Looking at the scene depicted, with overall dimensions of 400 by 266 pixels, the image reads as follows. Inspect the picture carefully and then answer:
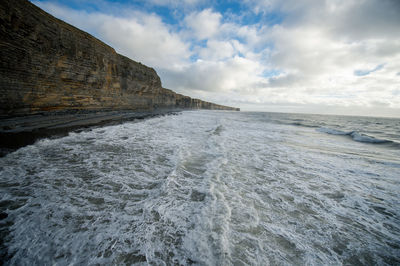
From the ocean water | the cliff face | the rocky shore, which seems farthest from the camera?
the cliff face

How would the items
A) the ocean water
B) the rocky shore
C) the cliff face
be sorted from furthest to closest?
1. the cliff face
2. the rocky shore
3. the ocean water

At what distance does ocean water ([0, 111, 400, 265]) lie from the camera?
58.8 inches

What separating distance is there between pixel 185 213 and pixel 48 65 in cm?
1348

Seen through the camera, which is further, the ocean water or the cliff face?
the cliff face

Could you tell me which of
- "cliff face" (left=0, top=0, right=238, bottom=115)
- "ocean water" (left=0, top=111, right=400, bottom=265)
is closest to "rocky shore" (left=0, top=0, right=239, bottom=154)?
"cliff face" (left=0, top=0, right=238, bottom=115)

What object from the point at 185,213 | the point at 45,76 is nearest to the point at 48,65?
the point at 45,76

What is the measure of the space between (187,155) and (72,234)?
3.27 metres

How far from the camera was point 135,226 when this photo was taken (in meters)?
1.78

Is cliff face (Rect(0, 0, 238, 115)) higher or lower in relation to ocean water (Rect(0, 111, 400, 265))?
higher

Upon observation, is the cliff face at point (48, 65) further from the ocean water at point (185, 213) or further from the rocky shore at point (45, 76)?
the ocean water at point (185, 213)

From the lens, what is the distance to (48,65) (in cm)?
918

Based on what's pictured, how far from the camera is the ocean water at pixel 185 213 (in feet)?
4.90

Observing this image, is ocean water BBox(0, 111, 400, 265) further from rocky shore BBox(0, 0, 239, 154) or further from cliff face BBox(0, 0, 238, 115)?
cliff face BBox(0, 0, 238, 115)

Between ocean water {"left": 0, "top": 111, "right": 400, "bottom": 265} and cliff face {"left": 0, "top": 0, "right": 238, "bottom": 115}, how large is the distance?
23.4 ft
